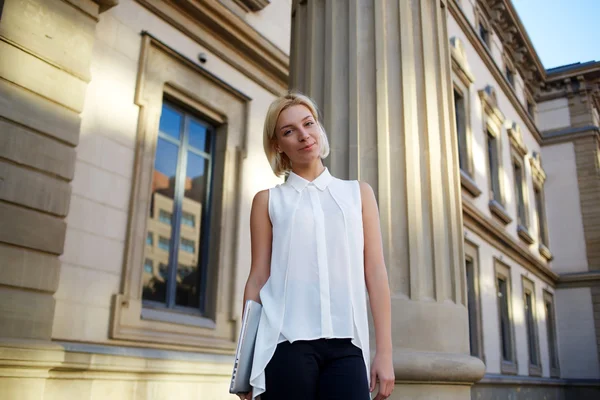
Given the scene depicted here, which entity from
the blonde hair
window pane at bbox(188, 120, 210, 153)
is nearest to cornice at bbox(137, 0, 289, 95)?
window pane at bbox(188, 120, 210, 153)

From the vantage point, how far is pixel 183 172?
7.43m

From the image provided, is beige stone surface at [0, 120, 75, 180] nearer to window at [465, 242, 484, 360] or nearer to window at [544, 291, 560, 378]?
window at [465, 242, 484, 360]

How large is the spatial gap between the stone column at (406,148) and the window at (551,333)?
61.1 ft

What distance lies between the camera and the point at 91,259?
5867mm

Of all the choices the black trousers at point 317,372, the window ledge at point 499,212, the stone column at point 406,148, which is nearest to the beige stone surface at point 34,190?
the stone column at point 406,148

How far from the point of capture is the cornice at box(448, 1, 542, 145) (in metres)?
15.3

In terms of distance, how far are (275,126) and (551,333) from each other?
21.2 meters

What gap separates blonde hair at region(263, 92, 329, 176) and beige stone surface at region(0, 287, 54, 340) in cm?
365

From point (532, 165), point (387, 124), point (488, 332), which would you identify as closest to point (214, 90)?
point (387, 124)

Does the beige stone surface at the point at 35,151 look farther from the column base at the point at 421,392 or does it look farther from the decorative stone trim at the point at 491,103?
the decorative stone trim at the point at 491,103

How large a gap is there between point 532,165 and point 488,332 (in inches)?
377

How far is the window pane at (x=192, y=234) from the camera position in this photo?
725 centimetres

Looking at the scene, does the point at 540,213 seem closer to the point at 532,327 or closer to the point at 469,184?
the point at 532,327

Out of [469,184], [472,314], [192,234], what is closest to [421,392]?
[192,234]
